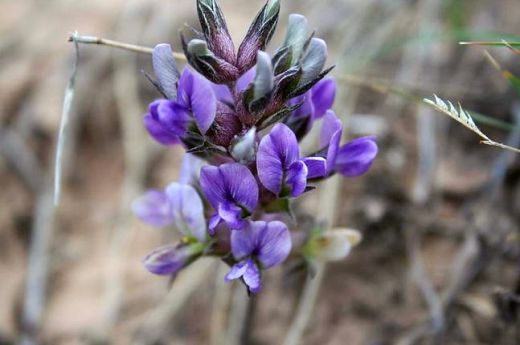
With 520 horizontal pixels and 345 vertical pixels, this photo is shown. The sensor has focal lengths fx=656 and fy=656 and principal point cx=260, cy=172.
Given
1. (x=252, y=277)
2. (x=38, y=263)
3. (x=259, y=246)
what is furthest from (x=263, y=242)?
→ (x=38, y=263)

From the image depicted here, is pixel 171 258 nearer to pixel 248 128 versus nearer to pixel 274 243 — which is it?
pixel 274 243

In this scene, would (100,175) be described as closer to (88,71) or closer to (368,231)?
(88,71)

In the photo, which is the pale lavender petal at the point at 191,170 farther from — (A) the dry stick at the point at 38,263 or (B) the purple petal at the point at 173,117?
(A) the dry stick at the point at 38,263

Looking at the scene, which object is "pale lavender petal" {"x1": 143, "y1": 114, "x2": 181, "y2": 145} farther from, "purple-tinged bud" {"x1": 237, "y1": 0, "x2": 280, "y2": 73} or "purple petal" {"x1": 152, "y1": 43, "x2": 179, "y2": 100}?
"purple-tinged bud" {"x1": 237, "y1": 0, "x2": 280, "y2": 73}

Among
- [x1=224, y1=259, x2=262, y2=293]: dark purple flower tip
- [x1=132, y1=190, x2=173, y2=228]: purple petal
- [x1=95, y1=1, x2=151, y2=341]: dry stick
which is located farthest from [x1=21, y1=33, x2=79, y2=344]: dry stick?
[x1=224, y1=259, x2=262, y2=293]: dark purple flower tip

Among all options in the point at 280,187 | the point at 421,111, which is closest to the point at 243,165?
the point at 280,187

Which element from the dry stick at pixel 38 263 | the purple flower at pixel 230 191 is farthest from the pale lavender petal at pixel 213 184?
the dry stick at pixel 38 263
